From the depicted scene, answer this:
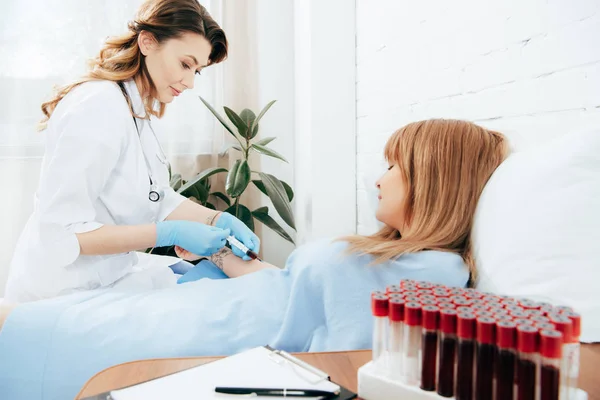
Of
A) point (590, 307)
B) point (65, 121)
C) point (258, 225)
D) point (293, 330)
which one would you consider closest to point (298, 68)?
point (258, 225)

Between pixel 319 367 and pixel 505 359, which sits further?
pixel 319 367

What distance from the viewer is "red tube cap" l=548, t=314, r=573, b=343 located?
479 mm

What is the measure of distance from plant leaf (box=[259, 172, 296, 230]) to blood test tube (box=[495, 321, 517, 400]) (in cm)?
198

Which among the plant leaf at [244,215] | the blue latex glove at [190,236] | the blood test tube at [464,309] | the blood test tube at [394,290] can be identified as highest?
the blood test tube at [394,290]

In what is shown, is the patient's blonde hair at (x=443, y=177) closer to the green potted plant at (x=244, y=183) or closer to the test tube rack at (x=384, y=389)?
Result: the test tube rack at (x=384, y=389)

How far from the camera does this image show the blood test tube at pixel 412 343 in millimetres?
540

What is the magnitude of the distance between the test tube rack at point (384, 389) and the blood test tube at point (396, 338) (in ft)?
0.04

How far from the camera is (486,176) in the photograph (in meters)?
1.11

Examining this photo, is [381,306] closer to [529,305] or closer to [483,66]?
[529,305]

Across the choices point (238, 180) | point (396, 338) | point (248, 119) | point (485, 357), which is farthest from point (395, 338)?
point (248, 119)

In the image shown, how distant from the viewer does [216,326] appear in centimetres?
94

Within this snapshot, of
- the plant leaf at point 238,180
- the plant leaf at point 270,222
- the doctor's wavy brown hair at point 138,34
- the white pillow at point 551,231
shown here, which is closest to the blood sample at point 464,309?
the white pillow at point 551,231

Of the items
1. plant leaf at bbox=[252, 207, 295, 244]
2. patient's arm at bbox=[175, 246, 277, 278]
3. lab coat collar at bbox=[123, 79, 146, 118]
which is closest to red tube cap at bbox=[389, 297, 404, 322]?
patient's arm at bbox=[175, 246, 277, 278]

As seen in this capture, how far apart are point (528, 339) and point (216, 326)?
607 millimetres
